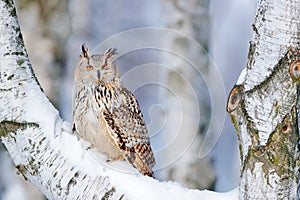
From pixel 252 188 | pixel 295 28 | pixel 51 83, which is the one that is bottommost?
pixel 252 188

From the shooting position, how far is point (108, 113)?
2.38 metres

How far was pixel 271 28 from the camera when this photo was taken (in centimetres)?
126

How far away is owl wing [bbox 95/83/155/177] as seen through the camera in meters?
2.33

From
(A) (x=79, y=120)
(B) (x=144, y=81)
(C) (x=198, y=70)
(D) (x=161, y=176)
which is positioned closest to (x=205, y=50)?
(C) (x=198, y=70)

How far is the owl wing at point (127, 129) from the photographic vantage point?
2.33 metres

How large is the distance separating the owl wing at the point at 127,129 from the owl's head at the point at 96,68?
5 cm

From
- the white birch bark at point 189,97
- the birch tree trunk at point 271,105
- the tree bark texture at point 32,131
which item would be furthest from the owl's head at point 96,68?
the birch tree trunk at point 271,105

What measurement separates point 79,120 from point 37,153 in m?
0.72

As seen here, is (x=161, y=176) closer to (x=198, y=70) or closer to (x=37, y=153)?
(x=198, y=70)

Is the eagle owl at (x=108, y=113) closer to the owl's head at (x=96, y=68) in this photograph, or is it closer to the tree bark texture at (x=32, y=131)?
the owl's head at (x=96, y=68)

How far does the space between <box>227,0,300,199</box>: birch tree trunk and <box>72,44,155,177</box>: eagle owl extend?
36.3 inches

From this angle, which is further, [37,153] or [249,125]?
[37,153]

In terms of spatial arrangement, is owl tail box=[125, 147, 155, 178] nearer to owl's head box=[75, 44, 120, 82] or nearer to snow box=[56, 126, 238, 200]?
owl's head box=[75, 44, 120, 82]

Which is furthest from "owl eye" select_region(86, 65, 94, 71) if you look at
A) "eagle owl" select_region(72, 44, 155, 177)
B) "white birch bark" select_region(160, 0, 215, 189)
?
"white birch bark" select_region(160, 0, 215, 189)
